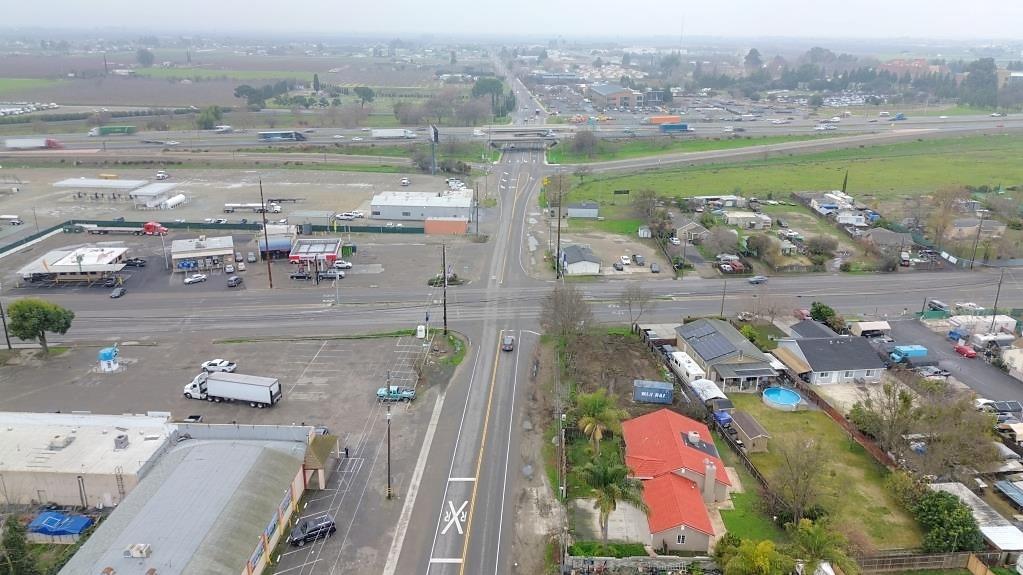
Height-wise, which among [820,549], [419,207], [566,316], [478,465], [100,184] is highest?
[100,184]

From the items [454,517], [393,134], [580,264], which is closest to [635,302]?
[580,264]

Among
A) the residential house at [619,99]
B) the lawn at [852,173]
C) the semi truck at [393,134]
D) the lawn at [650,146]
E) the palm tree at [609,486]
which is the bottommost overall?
the palm tree at [609,486]

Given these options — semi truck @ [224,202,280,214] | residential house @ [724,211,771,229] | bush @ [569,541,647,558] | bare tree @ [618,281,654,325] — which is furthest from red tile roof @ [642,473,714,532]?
semi truck @ [224,202,280,214]

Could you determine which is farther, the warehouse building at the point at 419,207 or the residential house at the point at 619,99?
the residential house at the point at 619,99

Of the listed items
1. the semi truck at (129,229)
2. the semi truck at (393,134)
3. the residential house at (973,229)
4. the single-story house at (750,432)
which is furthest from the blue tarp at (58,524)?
the semi truck at (393,134)

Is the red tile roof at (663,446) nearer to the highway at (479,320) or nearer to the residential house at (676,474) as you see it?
the residential house at (676,474)

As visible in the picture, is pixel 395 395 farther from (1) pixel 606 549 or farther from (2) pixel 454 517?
(1) pixel 606 549

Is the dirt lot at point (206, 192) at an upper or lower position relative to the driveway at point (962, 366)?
upper
